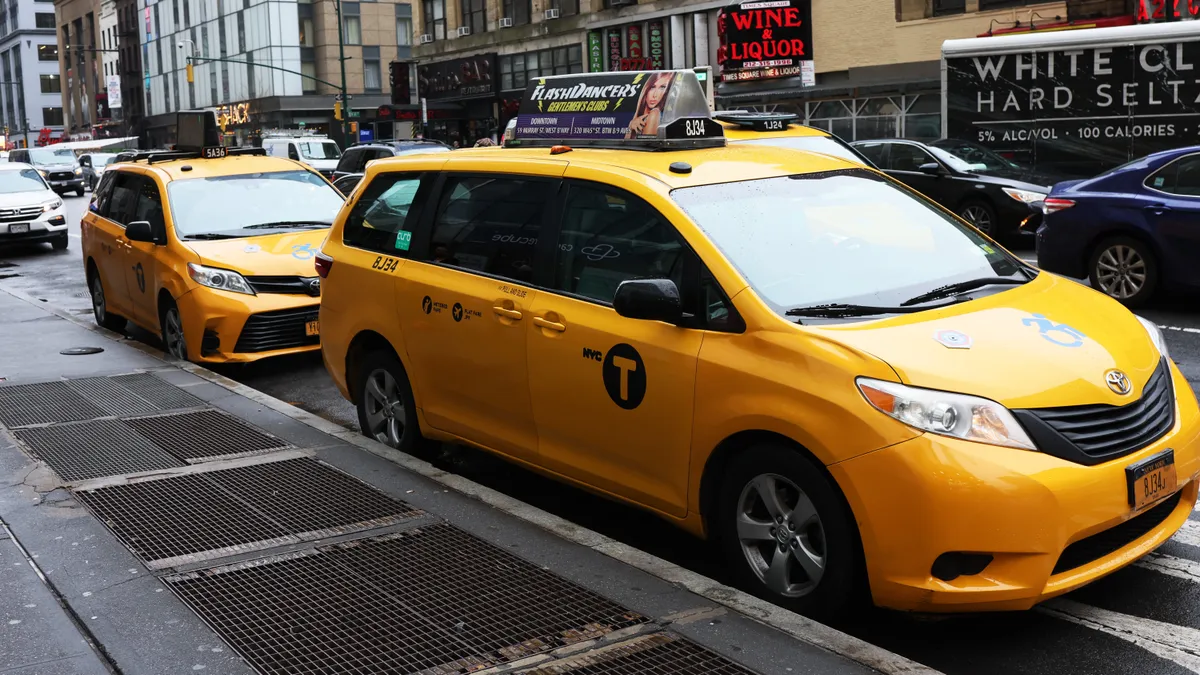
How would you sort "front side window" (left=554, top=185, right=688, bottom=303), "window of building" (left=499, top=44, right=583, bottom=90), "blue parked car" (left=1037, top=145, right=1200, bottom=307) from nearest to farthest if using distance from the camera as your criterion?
"front side window" (left=554, top=185, right=688, bottom=303), "blue parked car" (left=1037, top=145, right=1200, bottom=307), "window of building" (left=499, top=44, right=583, bottom=90)

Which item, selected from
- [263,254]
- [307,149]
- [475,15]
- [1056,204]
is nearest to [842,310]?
[263,254]

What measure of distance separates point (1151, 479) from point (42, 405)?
278 inches

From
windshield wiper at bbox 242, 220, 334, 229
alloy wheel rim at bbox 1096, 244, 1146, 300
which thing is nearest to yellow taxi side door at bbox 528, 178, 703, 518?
windshield wiper at bbox 242, 220, 334, 229

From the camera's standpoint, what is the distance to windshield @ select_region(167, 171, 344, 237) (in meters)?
10.9

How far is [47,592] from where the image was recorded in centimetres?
479

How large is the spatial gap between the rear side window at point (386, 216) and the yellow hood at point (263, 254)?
2.82 meters

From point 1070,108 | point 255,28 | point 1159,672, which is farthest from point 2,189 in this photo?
point 255,28

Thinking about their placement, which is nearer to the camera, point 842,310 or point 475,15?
point 842,310

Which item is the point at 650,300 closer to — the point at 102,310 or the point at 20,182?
the point at 102,310

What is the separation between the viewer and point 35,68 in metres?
144

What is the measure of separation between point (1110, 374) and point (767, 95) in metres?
33.7

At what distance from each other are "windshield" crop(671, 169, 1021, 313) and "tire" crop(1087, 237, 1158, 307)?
6.48 metres

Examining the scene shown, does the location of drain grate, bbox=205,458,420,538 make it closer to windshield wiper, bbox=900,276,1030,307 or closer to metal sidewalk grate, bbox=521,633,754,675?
metal sidewalk grate, bbox=521,633,754,675

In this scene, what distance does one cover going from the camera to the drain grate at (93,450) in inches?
264
